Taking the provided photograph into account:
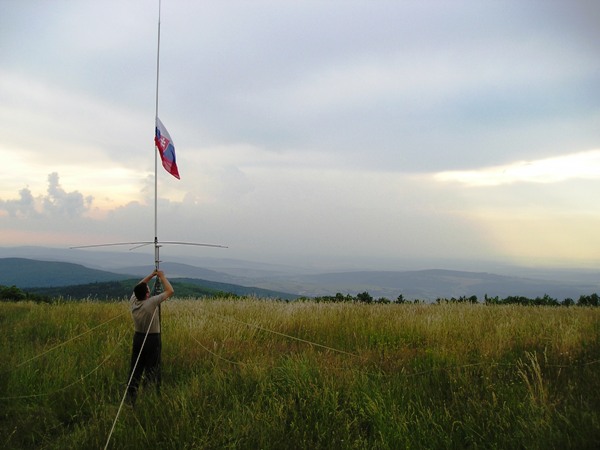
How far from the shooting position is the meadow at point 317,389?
15.3 ft

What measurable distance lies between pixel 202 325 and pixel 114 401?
144 inches

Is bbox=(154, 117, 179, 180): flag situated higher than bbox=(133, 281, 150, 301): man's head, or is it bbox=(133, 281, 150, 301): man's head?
bbox=(154, 117, 179, 180): flag

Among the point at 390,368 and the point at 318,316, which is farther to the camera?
the point at 318,316

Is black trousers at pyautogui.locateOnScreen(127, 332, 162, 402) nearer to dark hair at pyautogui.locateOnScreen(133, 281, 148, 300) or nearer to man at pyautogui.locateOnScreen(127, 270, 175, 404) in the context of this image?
man at pyautogui.locateOnScreen(127, 270, 175, 404)

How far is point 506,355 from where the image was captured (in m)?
7.48

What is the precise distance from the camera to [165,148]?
7.44 meters

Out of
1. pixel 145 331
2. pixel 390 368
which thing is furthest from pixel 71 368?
pixel 390 368

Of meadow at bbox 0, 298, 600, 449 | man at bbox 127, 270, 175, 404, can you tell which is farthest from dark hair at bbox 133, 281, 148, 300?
meadow at bbox 0, 298, 600, 449

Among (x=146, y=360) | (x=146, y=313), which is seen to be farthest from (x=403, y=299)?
(x=146, y=313)

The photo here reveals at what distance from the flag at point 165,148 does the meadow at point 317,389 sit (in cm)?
325

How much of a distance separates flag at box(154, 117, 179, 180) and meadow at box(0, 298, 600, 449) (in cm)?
325

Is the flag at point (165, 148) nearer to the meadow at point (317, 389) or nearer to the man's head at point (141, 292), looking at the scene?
the man's head at point (141, 292)

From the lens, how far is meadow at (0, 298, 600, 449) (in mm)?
4672

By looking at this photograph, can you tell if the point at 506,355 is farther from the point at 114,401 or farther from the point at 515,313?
the point at 114,401
